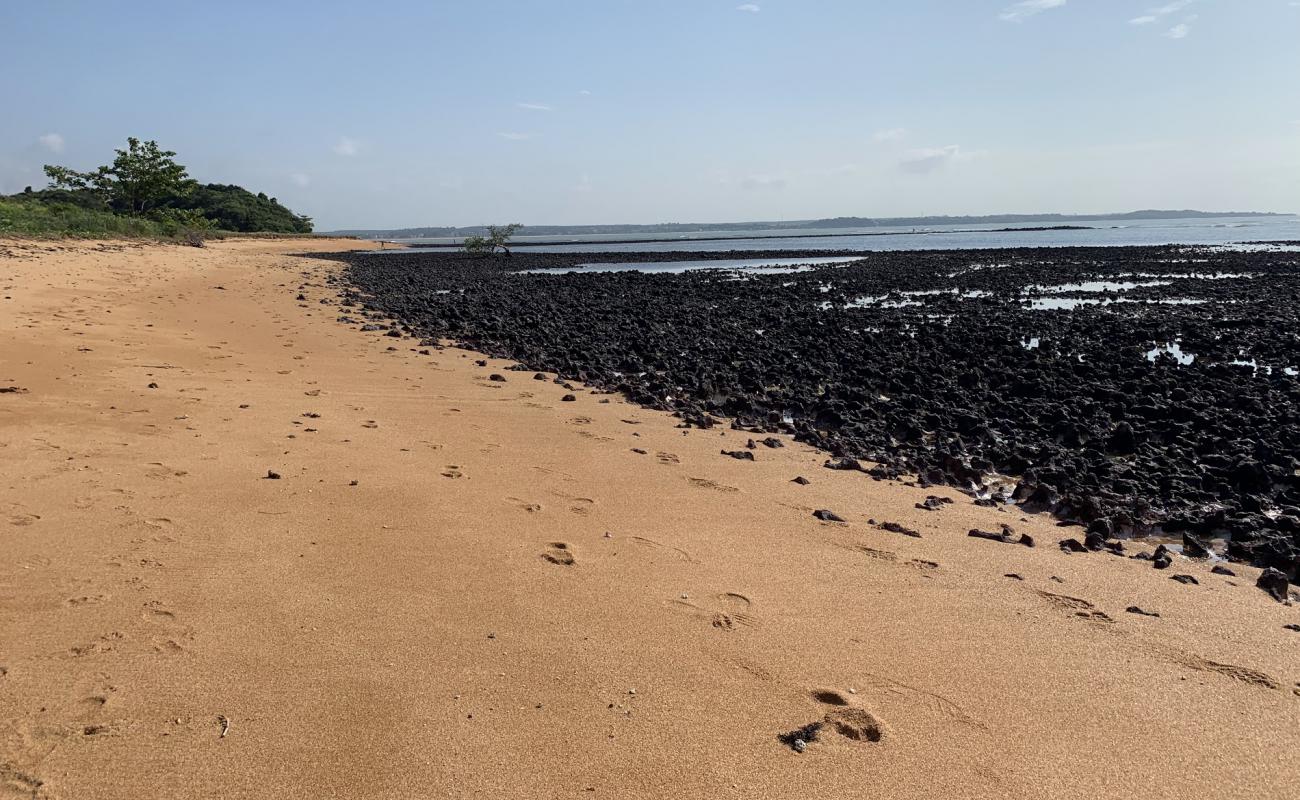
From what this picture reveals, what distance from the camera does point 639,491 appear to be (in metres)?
6.31

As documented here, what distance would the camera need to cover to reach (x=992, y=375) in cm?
1280

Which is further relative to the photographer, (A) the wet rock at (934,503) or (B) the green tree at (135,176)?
(B) the green tree at (135,176)

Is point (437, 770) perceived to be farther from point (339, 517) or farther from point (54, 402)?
point (54, 402)

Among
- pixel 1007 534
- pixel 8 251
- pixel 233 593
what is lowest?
pixel 1007 534

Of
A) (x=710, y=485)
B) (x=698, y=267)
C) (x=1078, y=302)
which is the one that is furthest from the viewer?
(x=698, y=267)

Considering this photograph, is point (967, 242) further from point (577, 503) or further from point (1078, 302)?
point (577, 503)

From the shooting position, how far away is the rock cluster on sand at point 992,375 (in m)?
7.38

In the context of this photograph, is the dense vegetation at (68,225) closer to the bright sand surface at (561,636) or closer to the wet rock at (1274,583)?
the bright sand surface at (561,636)

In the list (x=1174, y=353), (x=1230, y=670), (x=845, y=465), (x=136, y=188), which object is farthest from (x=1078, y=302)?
(x=136, y=188)

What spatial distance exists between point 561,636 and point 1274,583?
14.1ft

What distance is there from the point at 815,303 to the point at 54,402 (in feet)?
69.3

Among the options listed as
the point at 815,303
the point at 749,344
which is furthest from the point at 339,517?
the point at 815,303

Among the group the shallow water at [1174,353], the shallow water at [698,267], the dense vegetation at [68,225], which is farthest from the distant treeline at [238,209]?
the shallow water at [1174,353]

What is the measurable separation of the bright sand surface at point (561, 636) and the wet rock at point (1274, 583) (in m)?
0.18
